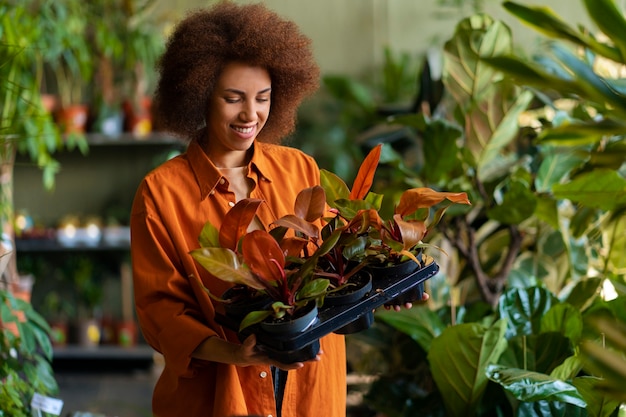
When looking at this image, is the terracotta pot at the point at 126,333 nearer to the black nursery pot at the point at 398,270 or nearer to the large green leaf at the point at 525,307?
the large green leaf at the point at 525,307

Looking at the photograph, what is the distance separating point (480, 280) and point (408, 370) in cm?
39

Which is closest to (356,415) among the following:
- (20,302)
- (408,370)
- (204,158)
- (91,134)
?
(408,370)

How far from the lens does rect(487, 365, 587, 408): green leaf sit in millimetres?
2113

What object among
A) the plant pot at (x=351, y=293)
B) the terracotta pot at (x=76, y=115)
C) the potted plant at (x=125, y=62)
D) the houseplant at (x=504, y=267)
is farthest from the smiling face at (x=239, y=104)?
the terracotta pot at (x=76, y=115)

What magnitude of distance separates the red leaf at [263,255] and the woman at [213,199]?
8.6 inches

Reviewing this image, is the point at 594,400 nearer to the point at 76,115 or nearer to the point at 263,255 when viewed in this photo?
the point at 263,255

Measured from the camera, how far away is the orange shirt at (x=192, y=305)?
5.83 ft

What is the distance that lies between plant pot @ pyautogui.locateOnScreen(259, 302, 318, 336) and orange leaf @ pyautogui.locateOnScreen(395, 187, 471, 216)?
279 millimetres

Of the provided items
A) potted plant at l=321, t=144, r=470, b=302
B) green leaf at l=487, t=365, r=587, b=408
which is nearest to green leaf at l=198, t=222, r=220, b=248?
potted plant at l=321, t=144, r=470, b=302

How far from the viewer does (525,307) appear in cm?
259

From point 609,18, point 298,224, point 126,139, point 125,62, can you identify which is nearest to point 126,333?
point 126,139

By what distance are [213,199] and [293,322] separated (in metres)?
0.46

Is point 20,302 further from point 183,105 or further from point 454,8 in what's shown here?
point 454,8

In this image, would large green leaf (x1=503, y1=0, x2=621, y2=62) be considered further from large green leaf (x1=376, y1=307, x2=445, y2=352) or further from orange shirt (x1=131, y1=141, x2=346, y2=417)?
large green leaf (x1=376, y1=307, x2=445, y2=352)
